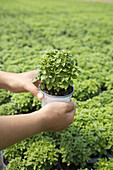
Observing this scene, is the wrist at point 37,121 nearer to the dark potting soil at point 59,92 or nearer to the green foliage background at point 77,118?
the dark potting soil at point 59,92

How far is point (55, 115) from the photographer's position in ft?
6.01

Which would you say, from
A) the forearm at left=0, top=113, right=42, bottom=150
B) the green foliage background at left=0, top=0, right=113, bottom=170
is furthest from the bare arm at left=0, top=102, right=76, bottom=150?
the green foliage background at left=0, top=0, right=113, bottom=170

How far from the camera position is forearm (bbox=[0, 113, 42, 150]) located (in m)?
1.56

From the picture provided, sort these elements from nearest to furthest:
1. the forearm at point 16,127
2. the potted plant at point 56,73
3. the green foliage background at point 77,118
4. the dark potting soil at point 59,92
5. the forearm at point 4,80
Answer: the forearm at point 16,127 → the potted plant at point 56,73 → the dark potting soil at point 59,92 → the forearm at point 4,80 → the green foliage background at point 77,118

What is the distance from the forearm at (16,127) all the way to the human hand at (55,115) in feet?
0.23

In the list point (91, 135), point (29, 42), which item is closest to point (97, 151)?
point (91, 135)

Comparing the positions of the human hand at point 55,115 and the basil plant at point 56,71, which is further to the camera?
the basil plant at point 56,71

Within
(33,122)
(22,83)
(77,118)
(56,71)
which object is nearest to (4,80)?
(22,83)

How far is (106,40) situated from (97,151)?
5.64 meters

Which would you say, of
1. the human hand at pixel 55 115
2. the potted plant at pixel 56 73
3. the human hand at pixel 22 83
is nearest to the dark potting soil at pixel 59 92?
the potted plant at pixel 56 73

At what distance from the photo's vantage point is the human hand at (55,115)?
70.3 inches

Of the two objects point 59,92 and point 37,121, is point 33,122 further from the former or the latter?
point 59,92

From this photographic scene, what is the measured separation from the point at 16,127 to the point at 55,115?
0.43m

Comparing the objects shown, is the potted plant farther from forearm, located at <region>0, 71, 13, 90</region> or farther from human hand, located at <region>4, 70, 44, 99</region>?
forearm, located at <region>0, 71, 13, 90</region>
